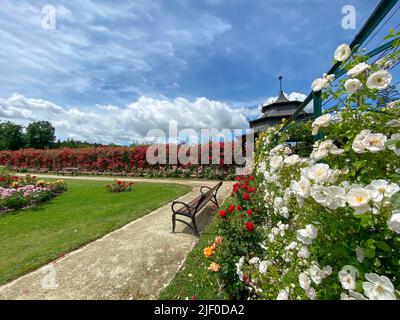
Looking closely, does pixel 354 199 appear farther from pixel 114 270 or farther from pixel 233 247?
pixel 114 270

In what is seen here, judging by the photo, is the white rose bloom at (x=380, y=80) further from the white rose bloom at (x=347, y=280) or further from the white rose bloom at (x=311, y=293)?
the white rose bloom at (x=311, y=293)

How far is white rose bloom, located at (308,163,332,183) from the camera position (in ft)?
2.88

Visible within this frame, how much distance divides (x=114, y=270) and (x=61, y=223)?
3.04 meters

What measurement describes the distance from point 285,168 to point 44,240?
4769mm

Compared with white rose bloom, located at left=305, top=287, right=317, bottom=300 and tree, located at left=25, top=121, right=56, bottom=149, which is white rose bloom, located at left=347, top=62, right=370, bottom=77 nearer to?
white rose bloom, located at left=305, top=287, right=317, bottom=300

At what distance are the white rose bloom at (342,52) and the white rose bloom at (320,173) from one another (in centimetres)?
66

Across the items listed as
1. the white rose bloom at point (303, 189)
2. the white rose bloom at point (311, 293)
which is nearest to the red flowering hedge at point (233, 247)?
the white rose bloom at point (311, 293)

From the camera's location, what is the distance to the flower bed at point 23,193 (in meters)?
6.48

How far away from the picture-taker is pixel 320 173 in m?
0.90

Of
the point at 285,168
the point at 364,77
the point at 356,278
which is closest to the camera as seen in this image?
the point at 356,278

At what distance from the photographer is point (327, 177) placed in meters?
0.88

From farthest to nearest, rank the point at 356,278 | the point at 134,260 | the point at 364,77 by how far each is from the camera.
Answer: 1. the point at 134,260
2. the point at 364,77
3. the point at 356,278
